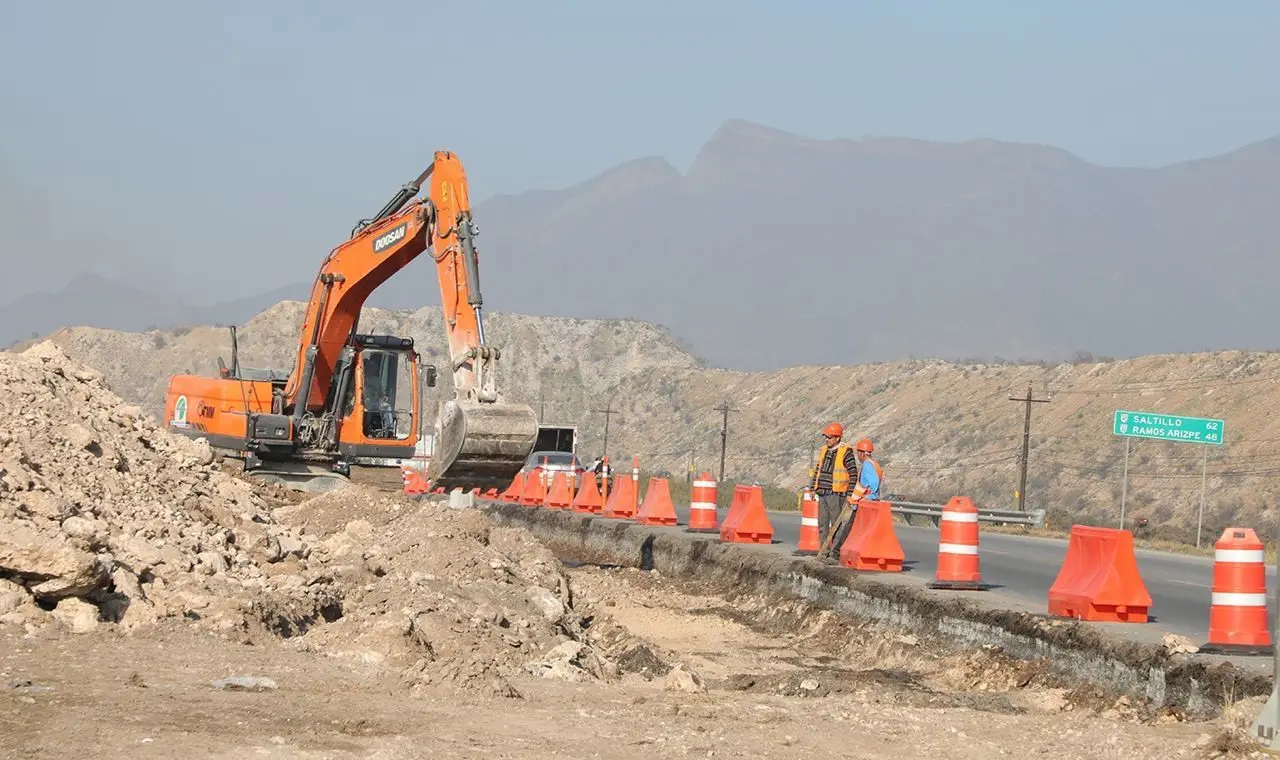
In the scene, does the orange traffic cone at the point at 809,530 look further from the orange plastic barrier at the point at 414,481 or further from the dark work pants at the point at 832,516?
the orange plastic barrier at the point at 414,481

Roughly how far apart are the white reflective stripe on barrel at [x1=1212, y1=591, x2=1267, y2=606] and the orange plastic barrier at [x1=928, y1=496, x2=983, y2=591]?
438cm

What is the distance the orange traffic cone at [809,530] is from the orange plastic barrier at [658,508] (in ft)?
19.2

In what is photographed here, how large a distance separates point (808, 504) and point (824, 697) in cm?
1117

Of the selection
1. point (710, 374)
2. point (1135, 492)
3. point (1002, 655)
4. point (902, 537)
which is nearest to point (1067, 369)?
point (1135, 492)

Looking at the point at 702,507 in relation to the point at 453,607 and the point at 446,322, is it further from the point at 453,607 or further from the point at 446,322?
the point at 453,607

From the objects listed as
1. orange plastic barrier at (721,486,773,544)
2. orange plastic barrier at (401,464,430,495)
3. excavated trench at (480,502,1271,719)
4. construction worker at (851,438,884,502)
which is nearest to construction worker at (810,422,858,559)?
construction worker at (851,438,884,502)

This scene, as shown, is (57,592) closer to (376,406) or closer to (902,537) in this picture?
(376,406)

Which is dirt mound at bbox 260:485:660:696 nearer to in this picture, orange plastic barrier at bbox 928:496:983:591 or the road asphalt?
orange plastic barrier at bbox 928:496:983:591

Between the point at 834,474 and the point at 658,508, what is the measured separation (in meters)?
9.91

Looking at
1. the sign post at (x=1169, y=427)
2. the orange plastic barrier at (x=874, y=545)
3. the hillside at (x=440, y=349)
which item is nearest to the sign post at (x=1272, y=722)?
the orange plastic barrier at (x=874, y=545)

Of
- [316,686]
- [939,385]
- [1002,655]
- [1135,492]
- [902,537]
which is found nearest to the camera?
[316,686]

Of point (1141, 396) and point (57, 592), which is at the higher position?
point (1141, 396)

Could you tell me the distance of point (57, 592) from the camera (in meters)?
10.2

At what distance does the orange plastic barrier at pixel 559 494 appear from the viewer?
33812 millimetres
